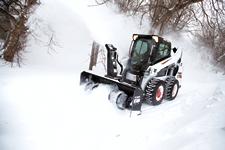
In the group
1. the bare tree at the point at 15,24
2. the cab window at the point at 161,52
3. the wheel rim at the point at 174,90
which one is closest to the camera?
the cab window at the point at 161,52

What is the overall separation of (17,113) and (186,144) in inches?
150

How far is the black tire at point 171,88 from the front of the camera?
8.98m

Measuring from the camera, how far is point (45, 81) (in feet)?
32.2

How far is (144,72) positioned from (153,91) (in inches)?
23.7

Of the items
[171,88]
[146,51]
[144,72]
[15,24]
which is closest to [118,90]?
[144,72]

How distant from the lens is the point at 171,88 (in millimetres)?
9055

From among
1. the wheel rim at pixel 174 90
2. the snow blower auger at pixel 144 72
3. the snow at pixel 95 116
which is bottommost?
the snow at pixel 95 116

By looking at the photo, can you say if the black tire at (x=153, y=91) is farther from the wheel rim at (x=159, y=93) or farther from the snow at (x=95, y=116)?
the snow at (x=95, y=116)

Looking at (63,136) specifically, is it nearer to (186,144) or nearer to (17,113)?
(17,113)

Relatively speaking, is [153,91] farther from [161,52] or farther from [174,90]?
[174,90]

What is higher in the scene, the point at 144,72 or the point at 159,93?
the point at 144,72

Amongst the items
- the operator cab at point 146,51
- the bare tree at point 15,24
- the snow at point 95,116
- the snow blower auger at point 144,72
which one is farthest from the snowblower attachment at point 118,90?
the bare tree at point 15,24

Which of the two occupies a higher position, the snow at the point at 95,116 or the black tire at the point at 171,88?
the black tire at the point at 171,88

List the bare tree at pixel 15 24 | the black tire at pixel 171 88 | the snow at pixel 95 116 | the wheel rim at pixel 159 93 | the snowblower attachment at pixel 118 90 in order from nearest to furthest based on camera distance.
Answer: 1. the snow at pixel 95 116
2. the snowblower attachment at pixel 118 90
3. the wheel rim at pixel 159 93
4. the black tire at pixel 171 88
5. the bare tree at pixel 15 24
